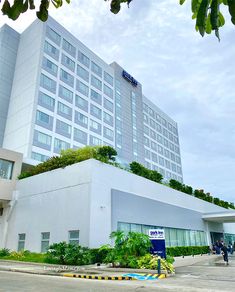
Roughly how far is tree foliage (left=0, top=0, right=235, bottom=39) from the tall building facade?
2737 cm

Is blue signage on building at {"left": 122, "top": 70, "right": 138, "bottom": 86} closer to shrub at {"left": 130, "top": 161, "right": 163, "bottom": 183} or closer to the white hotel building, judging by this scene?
the white hotel building

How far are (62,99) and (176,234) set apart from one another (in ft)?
→ 94.4

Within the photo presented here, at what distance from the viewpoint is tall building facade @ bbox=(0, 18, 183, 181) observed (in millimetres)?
41781

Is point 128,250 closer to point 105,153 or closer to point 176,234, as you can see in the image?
point 105,153

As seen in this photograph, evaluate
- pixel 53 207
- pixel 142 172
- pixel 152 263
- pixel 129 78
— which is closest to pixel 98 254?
pixel 152 263

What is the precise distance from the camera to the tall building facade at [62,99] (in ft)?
137

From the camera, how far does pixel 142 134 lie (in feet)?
221

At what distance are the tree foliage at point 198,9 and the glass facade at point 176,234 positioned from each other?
755 inches

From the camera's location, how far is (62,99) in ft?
151

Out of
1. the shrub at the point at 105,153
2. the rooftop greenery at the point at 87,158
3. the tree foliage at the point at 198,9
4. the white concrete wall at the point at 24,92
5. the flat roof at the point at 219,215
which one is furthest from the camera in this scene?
the white concrete wall at the point at 24,92

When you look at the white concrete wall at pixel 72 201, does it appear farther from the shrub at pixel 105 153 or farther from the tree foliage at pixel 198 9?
the tree foliage at pixel 198 9

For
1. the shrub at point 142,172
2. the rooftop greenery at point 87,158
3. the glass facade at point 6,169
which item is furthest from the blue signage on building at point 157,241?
the glass facade at point 6,169

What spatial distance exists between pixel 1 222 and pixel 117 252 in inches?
571

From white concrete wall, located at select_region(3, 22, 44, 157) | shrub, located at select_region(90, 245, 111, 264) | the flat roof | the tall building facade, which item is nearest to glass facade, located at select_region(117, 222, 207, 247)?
the flat roof
